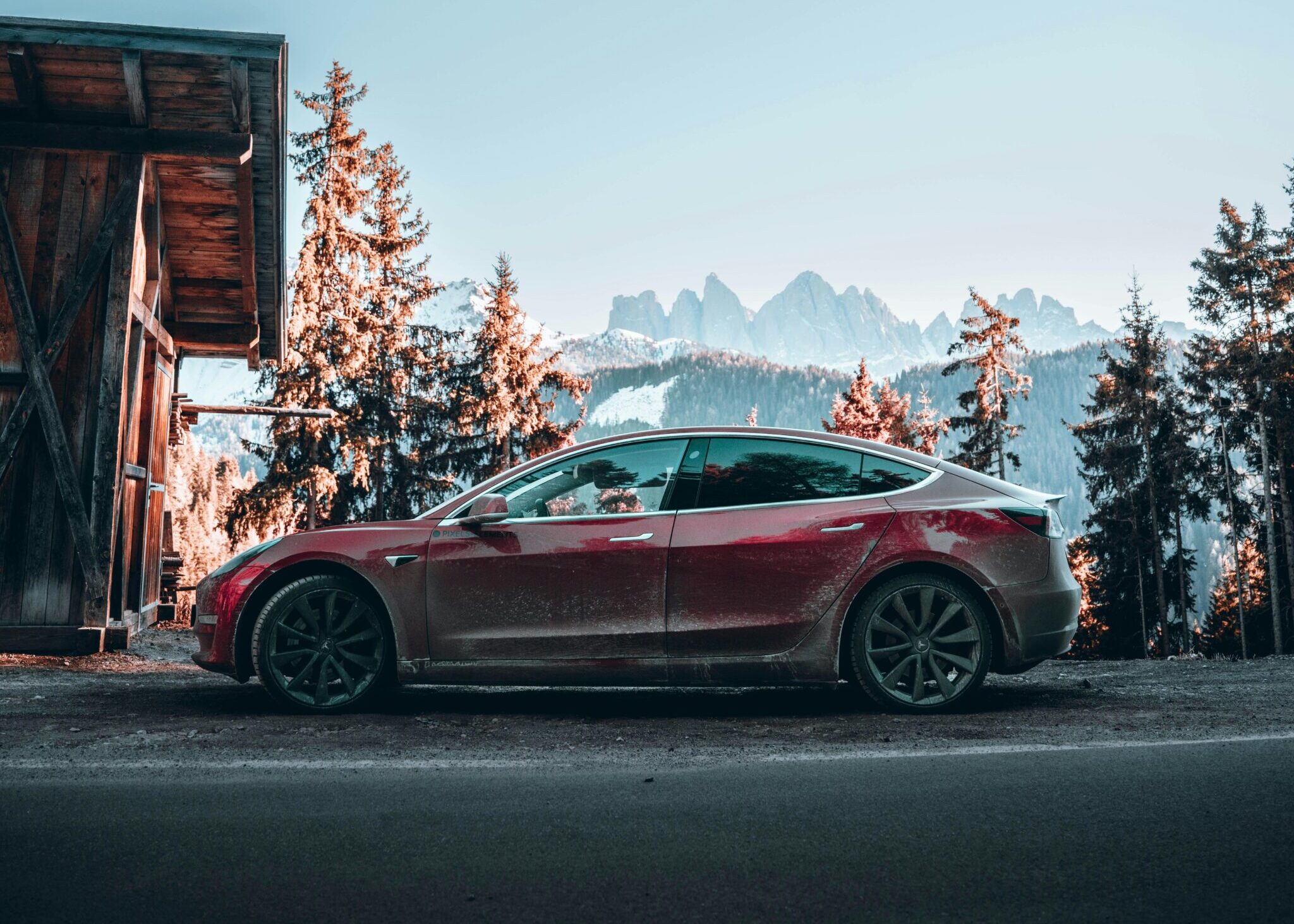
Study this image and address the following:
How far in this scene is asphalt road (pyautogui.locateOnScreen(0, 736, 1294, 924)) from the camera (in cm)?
283

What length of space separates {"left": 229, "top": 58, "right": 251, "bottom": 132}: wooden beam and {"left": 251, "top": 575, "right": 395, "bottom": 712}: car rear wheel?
5027 mm

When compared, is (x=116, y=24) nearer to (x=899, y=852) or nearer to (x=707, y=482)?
(x=707, y=482)

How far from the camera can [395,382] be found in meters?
32.8

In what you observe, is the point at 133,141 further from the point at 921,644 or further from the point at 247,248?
the point at 921,644

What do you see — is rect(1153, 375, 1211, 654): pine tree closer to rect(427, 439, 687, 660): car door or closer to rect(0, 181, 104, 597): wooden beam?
rect(427, 439, 687, 660): car door

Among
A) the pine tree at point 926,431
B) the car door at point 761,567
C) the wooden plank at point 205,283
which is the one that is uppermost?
the pine tree at point 926,431

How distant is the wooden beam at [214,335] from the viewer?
14008mm

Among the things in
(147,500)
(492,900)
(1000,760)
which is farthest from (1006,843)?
(147,500)

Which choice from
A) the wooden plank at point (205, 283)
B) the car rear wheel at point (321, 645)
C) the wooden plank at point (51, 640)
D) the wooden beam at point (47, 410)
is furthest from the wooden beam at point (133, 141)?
the car rear wheel at point (321, 645)

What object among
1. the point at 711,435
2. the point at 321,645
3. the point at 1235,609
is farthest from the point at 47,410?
the point at 1235,609

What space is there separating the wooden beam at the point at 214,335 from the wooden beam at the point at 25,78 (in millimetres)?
5247

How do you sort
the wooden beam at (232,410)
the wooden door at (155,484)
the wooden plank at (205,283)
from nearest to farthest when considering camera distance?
the wooden door at (155,484)
the wooden plank at (205,283)
the wooden beam at (232,410)

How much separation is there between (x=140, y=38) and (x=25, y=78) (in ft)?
3.45

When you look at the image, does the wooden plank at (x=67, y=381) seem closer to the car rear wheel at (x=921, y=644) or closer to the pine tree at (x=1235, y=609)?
the car rear wheel at (x=921, y=644)
